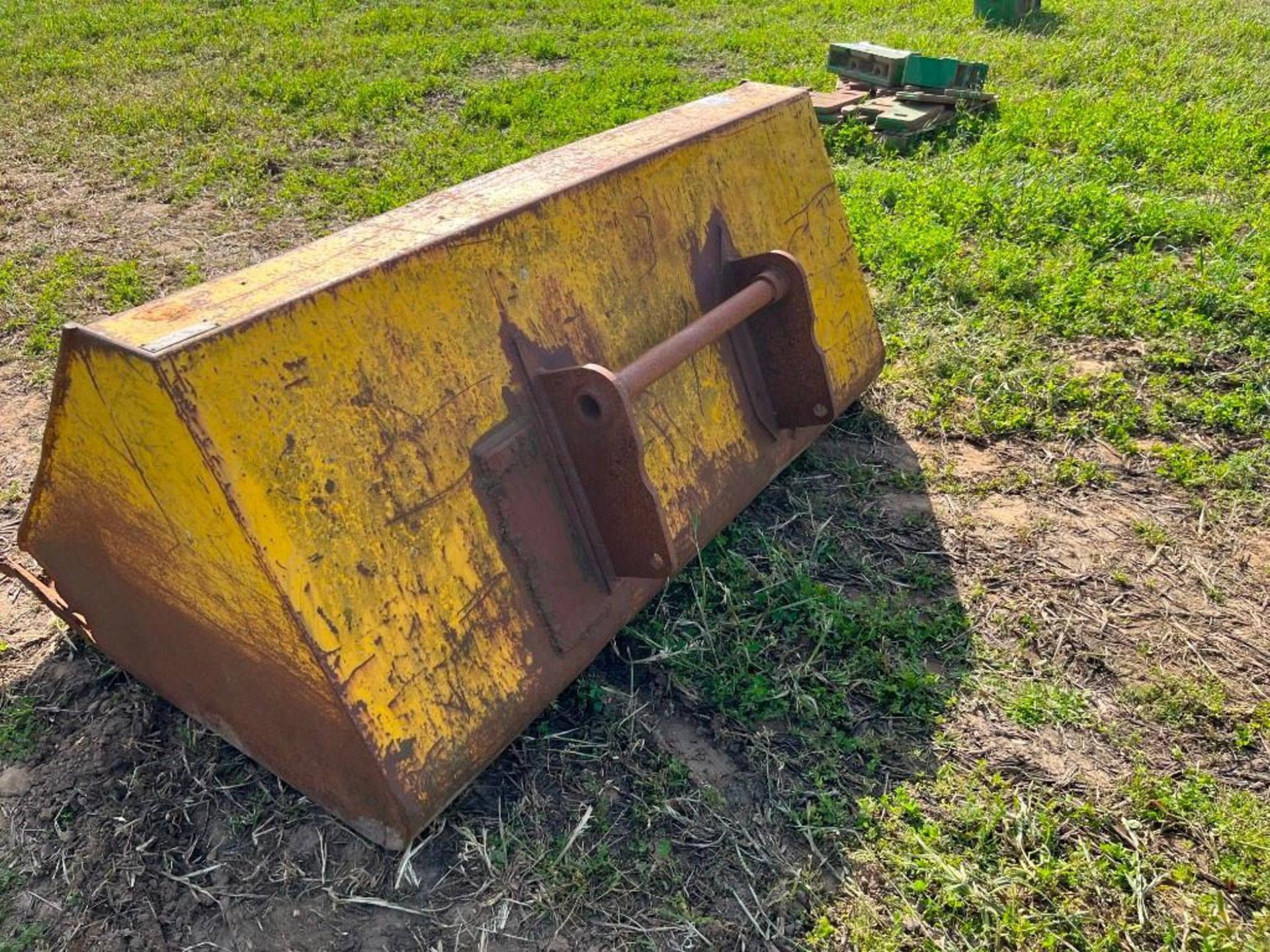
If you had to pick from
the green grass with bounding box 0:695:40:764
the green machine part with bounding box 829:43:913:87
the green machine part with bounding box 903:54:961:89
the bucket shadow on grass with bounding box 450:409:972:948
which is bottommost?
the bucket shadow on grass with bounding box 450:409:972:948

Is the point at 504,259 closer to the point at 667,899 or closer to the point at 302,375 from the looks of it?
the point at 302,375

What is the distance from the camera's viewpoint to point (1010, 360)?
13.9 feet

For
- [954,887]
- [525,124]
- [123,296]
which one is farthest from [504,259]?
[525,124]

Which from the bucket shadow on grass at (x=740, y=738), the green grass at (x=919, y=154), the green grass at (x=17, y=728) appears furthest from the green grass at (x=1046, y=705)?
the green grass at (x=17, y=728)

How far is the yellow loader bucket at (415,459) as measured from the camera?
5.96 feet

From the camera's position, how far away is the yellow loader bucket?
1.82m

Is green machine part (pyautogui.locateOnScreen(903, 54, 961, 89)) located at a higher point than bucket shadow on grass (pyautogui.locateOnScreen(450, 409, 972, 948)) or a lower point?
higher

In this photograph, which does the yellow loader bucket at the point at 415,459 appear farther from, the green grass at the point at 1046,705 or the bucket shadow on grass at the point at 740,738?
the green grass at the point at 1046,705

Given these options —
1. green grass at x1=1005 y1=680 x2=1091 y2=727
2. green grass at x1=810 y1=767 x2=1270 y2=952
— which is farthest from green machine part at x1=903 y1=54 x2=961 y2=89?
green grass at x1=810 y1=767 x2=1270 y2=952

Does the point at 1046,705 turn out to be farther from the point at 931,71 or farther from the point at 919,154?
the point at 931,71

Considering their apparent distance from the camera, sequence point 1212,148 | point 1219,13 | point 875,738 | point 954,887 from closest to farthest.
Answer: point 954,887 < point 875,738 < point 1212,148 < point 1219,13

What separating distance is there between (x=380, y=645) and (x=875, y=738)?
1.38 metres

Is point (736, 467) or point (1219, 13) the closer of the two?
point (736, 467)

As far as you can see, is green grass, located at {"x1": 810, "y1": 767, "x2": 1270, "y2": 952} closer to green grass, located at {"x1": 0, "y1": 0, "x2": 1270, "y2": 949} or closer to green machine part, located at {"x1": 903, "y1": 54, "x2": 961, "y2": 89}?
green grass, located at {"x1": 0, "y1": 0, "x2": 1270, "y2": 949}
